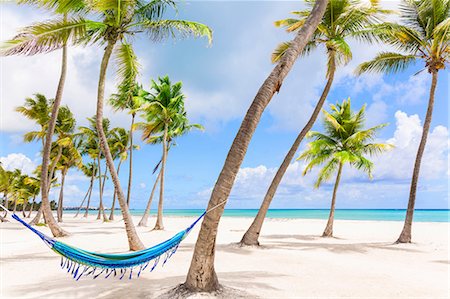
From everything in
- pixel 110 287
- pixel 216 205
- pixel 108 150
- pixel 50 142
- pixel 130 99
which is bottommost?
pixel 110 287

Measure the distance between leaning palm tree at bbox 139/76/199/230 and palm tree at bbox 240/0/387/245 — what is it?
555 centimetres

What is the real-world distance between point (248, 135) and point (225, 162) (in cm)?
40

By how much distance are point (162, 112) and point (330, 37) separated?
725 centimetres

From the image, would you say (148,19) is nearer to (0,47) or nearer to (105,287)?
(0,47)

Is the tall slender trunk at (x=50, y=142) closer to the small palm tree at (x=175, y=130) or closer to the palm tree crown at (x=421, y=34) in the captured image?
the small palm tree at (x=175, y=130)

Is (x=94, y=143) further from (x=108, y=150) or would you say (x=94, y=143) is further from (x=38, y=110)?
(x=108, y=150)

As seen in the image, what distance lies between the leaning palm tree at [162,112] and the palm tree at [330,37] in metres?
5.55

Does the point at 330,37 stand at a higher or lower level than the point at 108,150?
higher

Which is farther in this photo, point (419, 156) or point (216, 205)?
point (419, 156)

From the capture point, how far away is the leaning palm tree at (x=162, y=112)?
14133mm

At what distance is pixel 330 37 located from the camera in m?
9.77

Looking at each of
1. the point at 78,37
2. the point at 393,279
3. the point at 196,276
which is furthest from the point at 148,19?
the point at 393,279

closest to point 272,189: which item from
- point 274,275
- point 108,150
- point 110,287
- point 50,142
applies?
point 274,275

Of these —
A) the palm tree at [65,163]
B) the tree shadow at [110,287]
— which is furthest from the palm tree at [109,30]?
the palm tree at [65,163]
